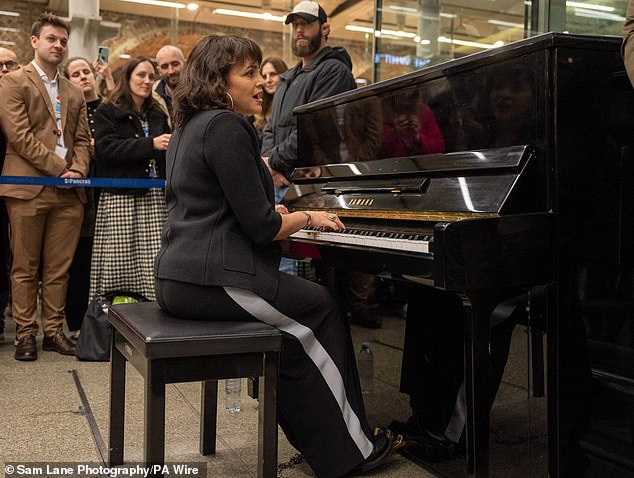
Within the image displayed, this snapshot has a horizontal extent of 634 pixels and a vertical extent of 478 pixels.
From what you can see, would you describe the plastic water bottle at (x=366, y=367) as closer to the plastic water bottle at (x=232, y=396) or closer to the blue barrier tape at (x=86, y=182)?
the plastic water bottle at (x=232, y=396)

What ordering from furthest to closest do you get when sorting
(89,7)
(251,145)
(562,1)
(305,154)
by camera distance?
(89,7) < (562,1) < (305,154) < (251,145)

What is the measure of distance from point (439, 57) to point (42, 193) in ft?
11.3

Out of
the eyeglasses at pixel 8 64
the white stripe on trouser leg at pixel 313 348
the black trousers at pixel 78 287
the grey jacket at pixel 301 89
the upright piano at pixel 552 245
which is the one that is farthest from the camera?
the eyeglasses at pixel 8 64

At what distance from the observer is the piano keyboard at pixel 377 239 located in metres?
2.03

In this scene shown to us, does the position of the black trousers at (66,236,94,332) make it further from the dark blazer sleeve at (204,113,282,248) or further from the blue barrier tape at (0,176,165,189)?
the dark blazer sleeve at (204,113,282,248)

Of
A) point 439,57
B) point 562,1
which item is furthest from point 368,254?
point 439,57

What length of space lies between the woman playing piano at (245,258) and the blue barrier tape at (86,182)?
2.05 meters

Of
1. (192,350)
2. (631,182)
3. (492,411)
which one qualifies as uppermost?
(631,182)

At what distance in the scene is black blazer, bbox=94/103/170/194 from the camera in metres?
4.39

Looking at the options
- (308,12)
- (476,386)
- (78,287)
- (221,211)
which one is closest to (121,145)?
(78,287)

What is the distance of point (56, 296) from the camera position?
14.2 ft

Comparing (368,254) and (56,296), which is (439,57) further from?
(368,254)

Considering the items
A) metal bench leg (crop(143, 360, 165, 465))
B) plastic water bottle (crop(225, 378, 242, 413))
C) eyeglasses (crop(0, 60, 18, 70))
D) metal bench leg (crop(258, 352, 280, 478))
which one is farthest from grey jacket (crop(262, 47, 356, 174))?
eyeglasses (crop(0, 60, 18, 70))

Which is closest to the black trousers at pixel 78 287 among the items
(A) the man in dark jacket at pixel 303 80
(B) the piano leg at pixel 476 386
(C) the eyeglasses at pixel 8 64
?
(C) the eyeglasses at pixel 8 64
